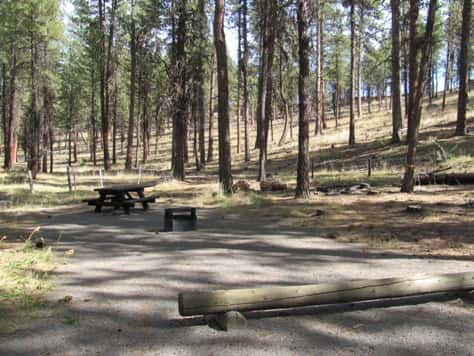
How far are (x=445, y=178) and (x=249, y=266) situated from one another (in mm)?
10487

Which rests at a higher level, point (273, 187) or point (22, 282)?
point (273, 187)

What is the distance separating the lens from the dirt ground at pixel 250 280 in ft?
11.8

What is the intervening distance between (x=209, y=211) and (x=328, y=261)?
6422 millimetres

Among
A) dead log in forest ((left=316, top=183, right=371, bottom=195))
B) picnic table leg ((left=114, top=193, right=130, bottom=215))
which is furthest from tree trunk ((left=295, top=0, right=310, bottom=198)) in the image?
picnic table leg ((left=114, top=193, right=130, bottom=215))

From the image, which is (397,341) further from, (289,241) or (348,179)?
(348,179)

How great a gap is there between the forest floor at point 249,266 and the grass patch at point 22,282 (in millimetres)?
71

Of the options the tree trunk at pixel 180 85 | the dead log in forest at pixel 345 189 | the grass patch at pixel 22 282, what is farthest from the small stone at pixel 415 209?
the tree trunk at pixel 180 85

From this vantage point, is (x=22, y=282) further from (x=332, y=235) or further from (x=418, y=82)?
(x=418, y=82)

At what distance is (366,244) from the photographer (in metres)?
7.47

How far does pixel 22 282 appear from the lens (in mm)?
5141

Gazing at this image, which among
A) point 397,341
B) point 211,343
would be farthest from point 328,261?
point 211,343

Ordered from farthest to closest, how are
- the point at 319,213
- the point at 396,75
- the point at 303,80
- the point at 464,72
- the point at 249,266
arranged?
the point at 396,75 → the point at 464,72 → the point at 303,80 → the point at 319,213 → the point at 249,266

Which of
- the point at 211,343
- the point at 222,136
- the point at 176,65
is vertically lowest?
the point at 211,343

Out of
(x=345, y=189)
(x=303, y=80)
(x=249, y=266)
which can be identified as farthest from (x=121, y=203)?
(x=249, y=266)
